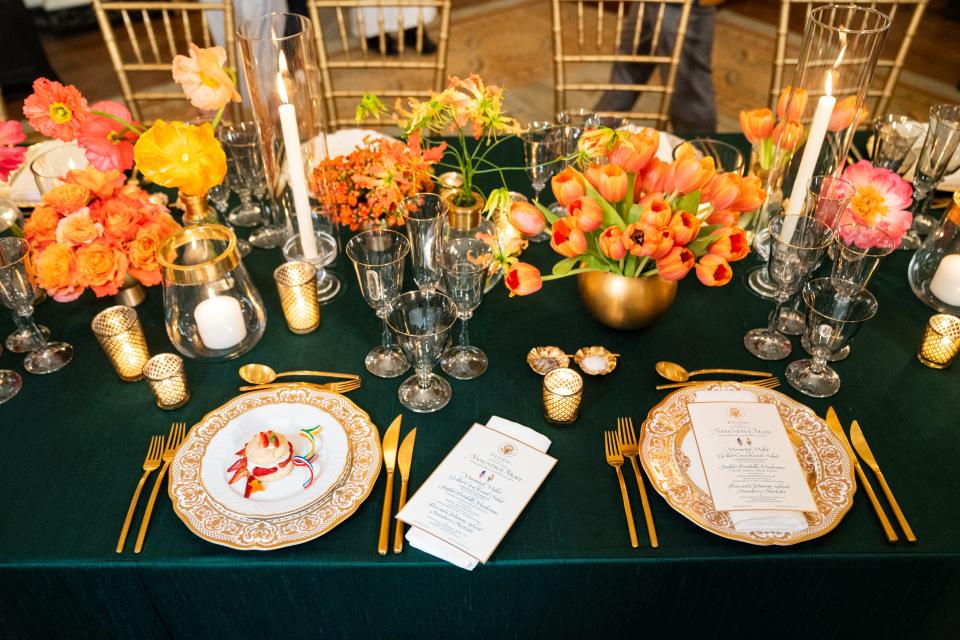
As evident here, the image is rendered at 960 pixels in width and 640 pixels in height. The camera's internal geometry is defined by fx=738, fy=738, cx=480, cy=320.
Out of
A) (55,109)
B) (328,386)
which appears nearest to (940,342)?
(328,386)

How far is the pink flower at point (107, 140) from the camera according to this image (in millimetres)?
1209

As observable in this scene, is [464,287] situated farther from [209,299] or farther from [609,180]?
[209,299]

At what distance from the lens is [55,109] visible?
1149 millimetres

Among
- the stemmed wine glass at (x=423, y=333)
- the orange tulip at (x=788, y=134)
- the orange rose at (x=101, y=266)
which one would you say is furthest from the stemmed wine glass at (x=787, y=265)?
the orange rose at (x=101, y=266)

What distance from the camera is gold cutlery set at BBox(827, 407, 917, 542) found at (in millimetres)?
941

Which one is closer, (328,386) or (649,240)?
(649,240)

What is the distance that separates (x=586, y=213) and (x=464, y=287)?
0.21m

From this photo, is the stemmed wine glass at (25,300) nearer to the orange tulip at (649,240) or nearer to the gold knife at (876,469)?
the orange tulip at (649,240)

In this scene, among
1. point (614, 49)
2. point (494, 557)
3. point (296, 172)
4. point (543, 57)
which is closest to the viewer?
point (494, 557)

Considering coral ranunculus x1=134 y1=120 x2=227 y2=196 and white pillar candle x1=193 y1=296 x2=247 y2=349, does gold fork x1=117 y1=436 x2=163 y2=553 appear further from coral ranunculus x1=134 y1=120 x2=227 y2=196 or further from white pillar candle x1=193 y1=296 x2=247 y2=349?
coral ranunculus x1=134 y1=120 x2=227 y2=196

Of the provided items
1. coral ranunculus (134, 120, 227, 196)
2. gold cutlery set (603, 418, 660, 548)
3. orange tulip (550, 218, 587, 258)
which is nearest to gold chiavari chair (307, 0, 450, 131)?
coral ranunculus (134, 120, 227, 196)

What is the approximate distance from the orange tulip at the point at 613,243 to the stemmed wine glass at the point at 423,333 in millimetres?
237

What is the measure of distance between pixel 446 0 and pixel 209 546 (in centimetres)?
164

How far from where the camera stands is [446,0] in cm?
205
